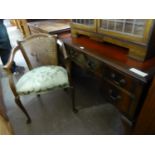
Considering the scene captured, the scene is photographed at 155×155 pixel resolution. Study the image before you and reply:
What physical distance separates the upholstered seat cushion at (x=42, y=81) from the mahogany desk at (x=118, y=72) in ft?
0.79

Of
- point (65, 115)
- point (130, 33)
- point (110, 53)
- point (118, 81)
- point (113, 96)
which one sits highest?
point (130, 33)

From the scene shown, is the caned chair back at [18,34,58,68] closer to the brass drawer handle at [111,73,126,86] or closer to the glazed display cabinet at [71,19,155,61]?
the glazed display cabinet at [71,19,155,61]

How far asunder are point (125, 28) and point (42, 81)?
808mm

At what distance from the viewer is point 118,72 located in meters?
0.85

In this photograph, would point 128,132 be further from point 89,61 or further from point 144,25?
point 144,25

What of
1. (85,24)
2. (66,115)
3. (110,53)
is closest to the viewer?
(110,53)

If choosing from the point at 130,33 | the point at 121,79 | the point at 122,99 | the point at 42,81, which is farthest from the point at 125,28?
the point at 42,81

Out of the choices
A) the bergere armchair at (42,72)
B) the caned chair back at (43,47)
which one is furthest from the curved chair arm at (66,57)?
the caned chair back at (43,47)

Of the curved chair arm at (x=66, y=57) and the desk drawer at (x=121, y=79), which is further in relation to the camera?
the curved chair arm at (x=66, y=57)

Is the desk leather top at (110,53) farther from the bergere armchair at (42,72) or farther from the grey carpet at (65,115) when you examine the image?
the grey carpet at (65,115)

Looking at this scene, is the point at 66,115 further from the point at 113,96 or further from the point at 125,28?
the point at 125,28

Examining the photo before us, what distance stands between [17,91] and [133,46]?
992 millimetres

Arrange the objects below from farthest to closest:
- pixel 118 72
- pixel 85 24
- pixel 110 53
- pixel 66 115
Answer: pixel 66 115 → pixel 85 24 → pixel 110 53 → pixel 118 72

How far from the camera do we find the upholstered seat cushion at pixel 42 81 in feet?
3.96
